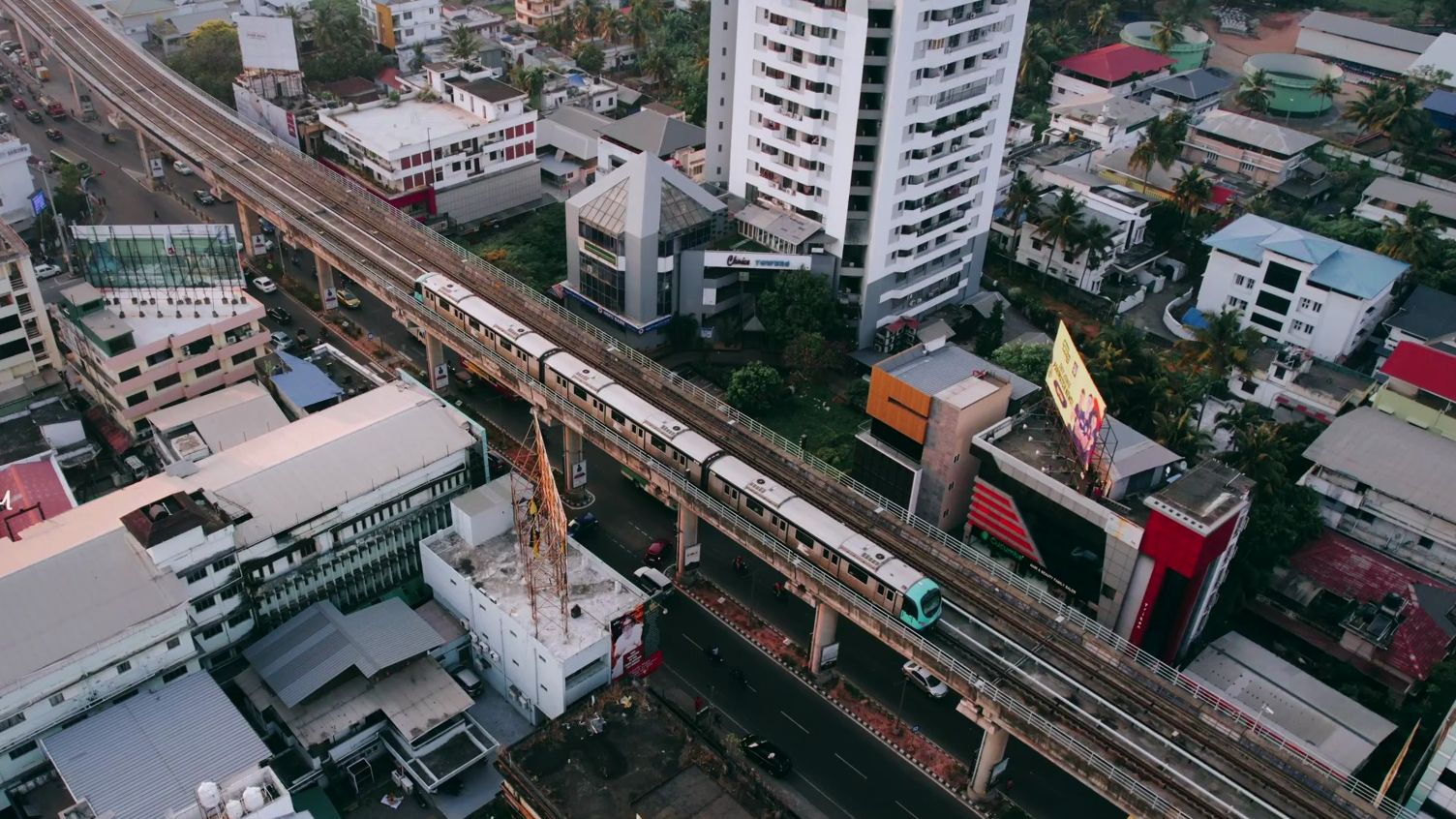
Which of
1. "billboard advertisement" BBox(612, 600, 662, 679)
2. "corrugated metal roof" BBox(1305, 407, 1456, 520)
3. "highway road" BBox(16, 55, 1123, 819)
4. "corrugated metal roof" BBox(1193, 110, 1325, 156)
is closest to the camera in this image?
"highway road" BBox(16, 55, 1123, 819)

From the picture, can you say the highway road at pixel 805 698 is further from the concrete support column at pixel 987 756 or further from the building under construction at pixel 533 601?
the building under construction at pixel 533 601

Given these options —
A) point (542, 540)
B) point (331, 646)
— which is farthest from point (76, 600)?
point (542, 540)

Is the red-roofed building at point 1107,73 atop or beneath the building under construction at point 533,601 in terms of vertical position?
atop

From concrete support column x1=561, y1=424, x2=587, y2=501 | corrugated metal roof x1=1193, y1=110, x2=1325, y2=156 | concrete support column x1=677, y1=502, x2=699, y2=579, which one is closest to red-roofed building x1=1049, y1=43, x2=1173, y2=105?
corrugated metal roof x1=1193, y1=110, x2=1325, y2=156

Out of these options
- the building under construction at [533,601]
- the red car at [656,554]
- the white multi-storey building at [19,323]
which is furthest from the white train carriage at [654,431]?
the white multi-storey building at [19,323]

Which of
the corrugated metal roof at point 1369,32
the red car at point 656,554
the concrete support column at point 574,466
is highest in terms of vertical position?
the corrugated metal roof at point 1369,32

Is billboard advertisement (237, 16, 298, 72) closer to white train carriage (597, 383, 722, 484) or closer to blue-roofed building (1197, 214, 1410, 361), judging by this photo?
white train carriage (597, 383, 722, 484)

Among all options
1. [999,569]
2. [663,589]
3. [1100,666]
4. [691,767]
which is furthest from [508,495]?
[1100,666]
